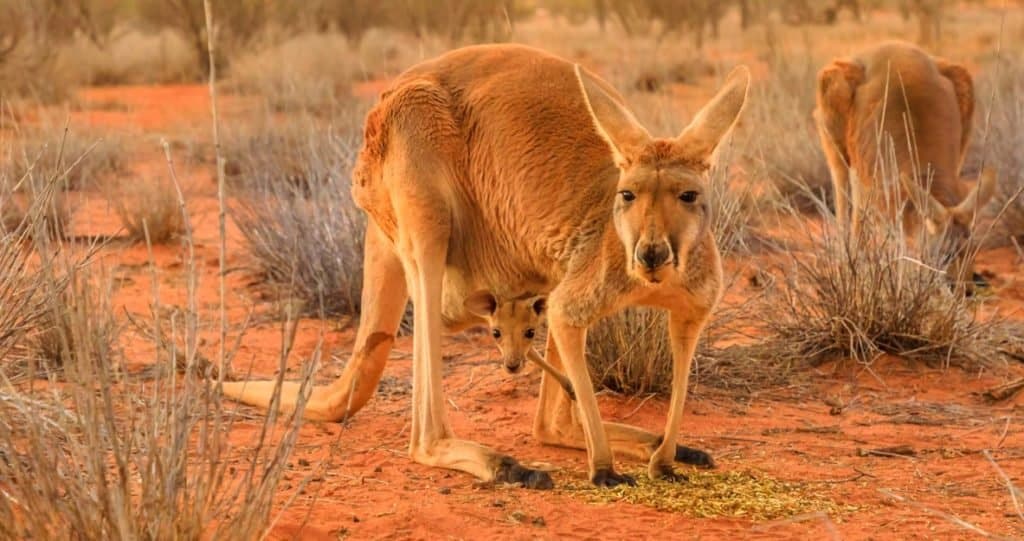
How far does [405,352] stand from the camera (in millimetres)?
7723

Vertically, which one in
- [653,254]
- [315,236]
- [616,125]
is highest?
[616,125]

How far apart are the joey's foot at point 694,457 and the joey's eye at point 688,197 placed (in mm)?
1313

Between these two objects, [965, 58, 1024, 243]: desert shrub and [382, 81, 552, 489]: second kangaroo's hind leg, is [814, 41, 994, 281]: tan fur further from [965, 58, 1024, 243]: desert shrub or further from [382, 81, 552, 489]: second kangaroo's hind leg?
[382, 81, 552, 489]: second kangaroo's hind leg

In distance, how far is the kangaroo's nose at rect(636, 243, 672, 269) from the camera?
4.24m

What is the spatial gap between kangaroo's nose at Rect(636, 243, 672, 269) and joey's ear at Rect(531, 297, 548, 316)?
4.60ft

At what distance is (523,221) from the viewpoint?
207 inches

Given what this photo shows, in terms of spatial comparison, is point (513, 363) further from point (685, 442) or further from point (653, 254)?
point (653, 254)

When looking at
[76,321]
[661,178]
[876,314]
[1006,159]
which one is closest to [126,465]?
[76,321]

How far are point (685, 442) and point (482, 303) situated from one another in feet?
3.65

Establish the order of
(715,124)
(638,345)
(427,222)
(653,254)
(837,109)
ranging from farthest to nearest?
(837,109), (638,345), (427,222), (715,124), (653,254)

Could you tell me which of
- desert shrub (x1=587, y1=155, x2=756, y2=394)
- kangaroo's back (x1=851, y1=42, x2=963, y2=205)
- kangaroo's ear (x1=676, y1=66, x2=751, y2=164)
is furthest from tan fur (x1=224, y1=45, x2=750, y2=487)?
kangaroo's back (x1=851, y1=42, x2=963, y2=205)

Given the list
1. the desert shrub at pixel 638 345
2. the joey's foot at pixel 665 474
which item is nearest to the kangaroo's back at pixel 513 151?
the joey's foot at pixel 665 474

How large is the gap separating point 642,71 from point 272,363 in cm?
1084

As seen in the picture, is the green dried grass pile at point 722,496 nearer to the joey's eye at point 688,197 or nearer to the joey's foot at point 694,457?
the joey's foot at point 694,457
